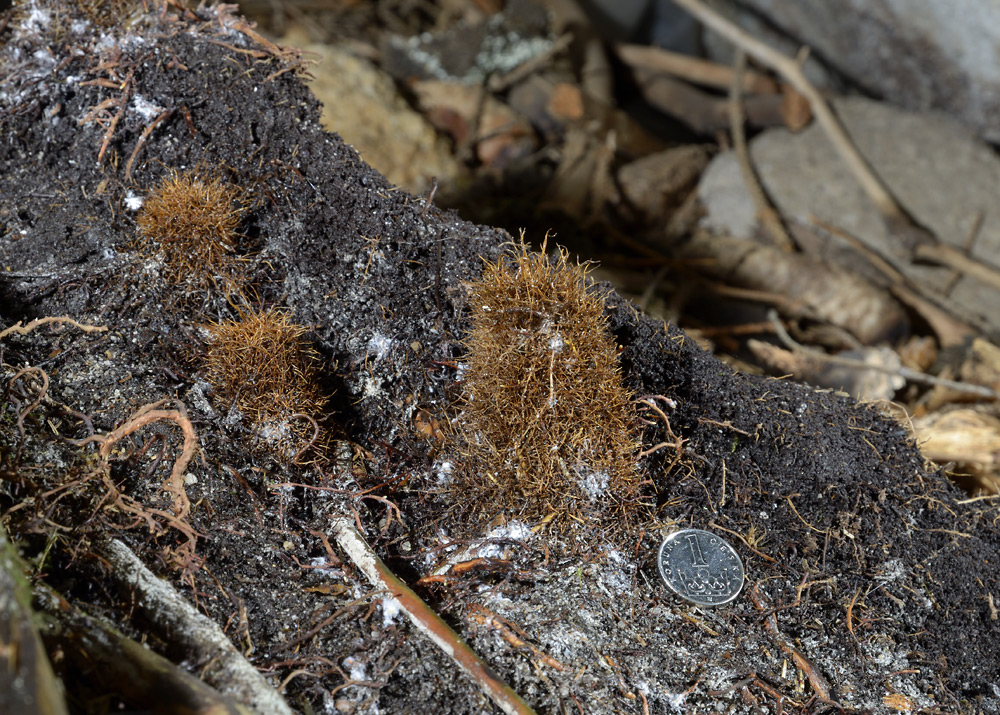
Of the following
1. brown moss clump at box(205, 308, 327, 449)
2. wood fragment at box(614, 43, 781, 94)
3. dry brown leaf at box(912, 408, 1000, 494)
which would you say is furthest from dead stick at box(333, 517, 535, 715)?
wood fragment at box(614, 43, 781, 94)

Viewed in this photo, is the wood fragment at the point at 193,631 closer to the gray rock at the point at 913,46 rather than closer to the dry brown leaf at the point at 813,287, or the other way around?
the dry brown leaf at the point at 813,287

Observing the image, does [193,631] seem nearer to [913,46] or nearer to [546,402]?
[546,402]

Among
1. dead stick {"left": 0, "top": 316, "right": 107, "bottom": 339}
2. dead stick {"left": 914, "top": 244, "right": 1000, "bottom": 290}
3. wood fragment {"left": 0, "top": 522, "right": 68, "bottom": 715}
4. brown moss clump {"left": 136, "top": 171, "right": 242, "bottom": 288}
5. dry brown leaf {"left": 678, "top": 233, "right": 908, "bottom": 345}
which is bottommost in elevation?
dry brown leaf {"left": 678, "top": 233, "right": 908, "bottom": 345}

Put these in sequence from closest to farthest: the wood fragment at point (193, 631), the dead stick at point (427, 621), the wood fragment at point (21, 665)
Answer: the wood fragment at point (21, 665), the wood fragment at point (193, 631), the dead stick at point (427, 621)

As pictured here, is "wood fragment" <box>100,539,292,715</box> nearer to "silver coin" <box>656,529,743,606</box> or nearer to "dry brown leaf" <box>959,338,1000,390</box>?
"silver coin" <box>656,529,743,606</box>

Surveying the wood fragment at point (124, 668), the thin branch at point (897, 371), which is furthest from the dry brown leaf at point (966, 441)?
the wood fragment at point (124, 668)

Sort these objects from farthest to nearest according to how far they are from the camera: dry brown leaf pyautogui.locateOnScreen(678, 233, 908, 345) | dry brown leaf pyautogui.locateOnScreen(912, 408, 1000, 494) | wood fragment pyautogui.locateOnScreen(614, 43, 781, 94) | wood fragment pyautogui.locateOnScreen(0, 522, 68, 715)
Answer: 1. wood fragment pyautogui.locateOnScreen(614, 43, 781, 94)
2. dry brown leaf pyautogui.locateOnScreen(678, 233, 908, 345)
3. dry brown leaf pyautogui.locateOnScreen(912, 408, 1000, 494)
4. wood fragment pyautogui.locateOnScreen(0, 522, 68, 715)
